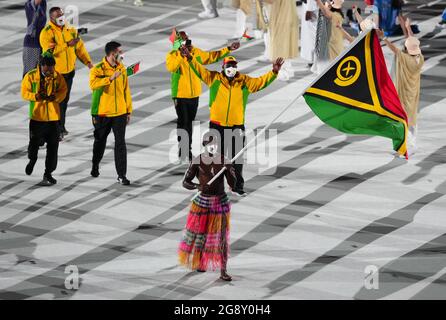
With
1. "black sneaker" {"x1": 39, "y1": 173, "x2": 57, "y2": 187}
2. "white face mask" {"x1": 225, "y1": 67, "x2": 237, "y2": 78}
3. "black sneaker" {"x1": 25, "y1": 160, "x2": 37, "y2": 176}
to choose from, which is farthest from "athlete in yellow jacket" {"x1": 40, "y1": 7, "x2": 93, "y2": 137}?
"white face mask" {"x1": 225, "y1": 67, "x2": 237, "y2": 78}

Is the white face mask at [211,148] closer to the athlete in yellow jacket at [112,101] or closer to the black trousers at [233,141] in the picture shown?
the black trousers at [233,141]

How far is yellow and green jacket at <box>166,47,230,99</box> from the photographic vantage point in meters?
20.3

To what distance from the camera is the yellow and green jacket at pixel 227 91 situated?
62.4 ft

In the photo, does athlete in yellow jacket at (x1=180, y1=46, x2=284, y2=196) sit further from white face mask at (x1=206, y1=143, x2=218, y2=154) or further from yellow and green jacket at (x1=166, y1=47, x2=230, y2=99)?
white face mask at (x1=206, y1=143, x2=218, y2=154)

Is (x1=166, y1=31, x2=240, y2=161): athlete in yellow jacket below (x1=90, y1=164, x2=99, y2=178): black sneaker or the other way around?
the other way around

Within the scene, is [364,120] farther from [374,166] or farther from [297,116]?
[297,116]

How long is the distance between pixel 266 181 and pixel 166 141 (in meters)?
2.18

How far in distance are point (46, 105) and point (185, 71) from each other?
Result: 1957 millimetres

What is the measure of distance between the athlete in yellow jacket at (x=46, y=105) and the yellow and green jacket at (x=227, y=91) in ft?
6.24

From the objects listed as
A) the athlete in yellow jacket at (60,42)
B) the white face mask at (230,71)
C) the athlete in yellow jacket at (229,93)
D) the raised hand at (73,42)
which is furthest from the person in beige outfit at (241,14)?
the white face mask at (230,71)

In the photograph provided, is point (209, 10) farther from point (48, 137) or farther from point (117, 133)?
point (48, 137)

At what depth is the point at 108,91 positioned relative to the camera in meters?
19.7

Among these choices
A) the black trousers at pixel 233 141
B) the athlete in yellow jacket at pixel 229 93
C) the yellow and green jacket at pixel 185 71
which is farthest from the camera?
the yellow and green jacket at pixel 185 71

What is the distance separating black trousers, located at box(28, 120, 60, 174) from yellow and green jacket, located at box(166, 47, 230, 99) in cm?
172
